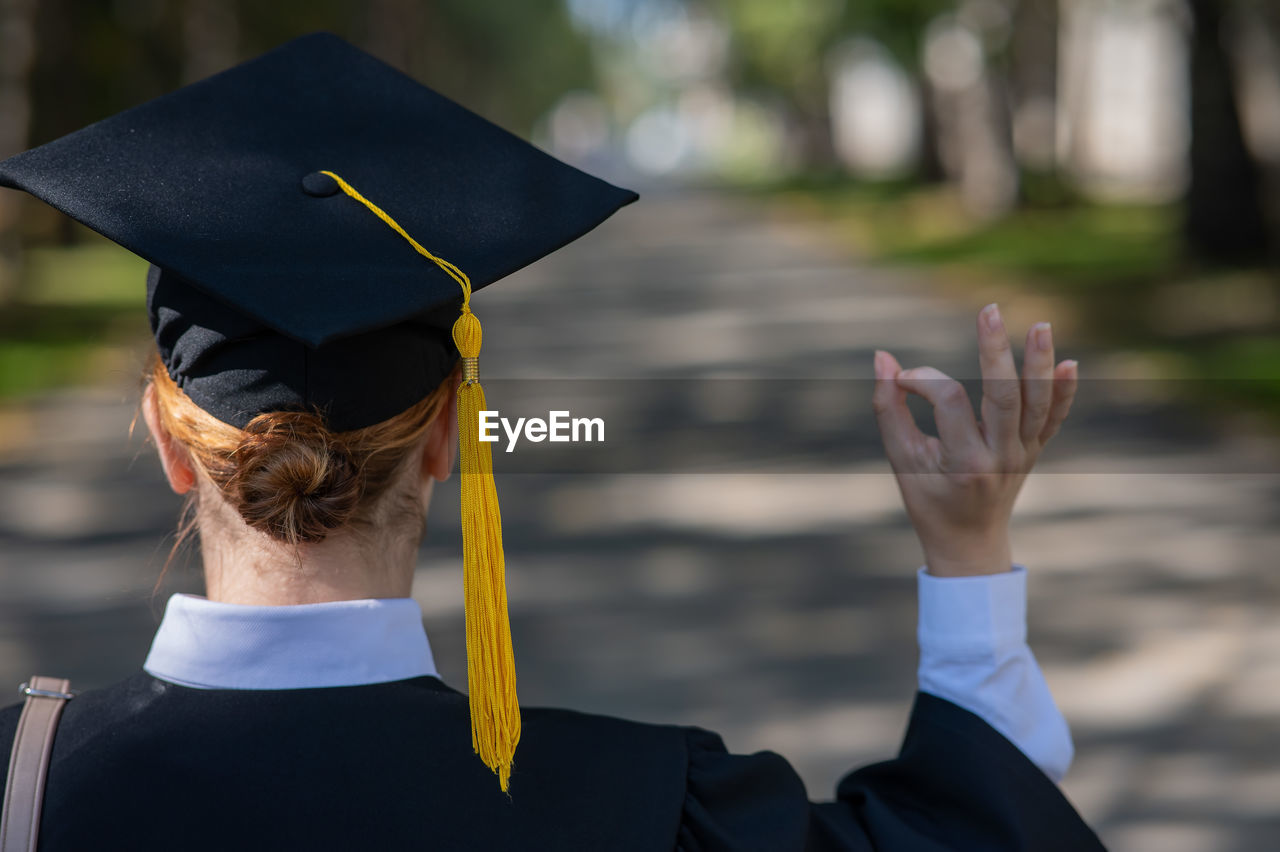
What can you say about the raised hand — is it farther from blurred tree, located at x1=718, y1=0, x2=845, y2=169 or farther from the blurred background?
blurred tree, located at x1=718, y1=0, x2=845, y2=169

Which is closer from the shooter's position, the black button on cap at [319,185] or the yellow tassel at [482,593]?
the yellow tassel at [482,593]

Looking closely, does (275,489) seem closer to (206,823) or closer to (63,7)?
(206,823)

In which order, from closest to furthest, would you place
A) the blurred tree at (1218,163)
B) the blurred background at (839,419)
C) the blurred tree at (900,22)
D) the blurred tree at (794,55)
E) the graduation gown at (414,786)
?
the graduation gown at (414,786) → the blurred background at (839,419) → the blurred tree at (1218,163) → the blurred tree at (900,22) → the blurred tree at (794,55)

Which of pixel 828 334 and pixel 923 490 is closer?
pixel 923 490

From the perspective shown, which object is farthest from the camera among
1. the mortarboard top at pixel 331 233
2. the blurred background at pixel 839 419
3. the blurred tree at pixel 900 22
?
the blurred tree at pixel 900 22

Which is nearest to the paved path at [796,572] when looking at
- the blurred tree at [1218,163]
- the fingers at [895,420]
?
the fingers at [895,420]

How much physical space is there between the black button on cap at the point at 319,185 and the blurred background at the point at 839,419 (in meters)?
0.37

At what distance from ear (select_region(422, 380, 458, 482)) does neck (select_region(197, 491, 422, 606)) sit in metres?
0.11

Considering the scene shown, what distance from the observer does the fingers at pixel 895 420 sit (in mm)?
1621

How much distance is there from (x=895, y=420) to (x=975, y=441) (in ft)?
0.35

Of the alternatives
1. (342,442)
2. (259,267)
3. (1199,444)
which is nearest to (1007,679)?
(342,442)

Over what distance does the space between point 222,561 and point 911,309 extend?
42.3 ft

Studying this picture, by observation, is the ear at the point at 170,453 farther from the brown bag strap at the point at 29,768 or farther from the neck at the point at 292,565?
the brown bag strap at the point at 29,768

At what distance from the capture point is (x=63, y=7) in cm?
1605
